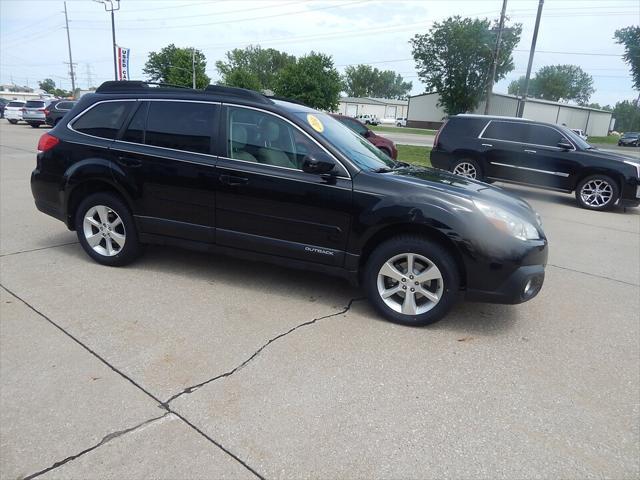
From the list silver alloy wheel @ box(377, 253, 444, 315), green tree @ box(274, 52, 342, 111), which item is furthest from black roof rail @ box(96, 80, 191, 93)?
green tree @ box(274, 52, 342, 111)

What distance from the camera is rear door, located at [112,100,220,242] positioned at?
4195 mm

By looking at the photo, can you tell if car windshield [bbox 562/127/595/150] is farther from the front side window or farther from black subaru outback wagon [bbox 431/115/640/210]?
the front side window

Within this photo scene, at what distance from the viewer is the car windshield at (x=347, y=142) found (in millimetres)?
4015

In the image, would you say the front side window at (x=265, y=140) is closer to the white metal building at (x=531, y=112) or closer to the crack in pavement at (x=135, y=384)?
the crack in pavement at (x=135, y=384)

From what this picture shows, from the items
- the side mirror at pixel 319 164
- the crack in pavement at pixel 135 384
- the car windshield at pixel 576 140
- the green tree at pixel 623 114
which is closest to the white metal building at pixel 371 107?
the green tree at pixel 623 114

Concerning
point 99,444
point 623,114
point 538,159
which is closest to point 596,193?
point 538,159

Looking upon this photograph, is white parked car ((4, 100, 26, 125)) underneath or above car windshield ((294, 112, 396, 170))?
underneath

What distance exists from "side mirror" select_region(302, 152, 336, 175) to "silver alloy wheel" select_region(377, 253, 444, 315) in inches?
35.4

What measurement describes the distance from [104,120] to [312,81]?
40.6 metres

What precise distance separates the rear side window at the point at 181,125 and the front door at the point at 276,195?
0.20 m

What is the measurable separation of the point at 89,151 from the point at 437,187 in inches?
133

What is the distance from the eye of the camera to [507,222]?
3578mm

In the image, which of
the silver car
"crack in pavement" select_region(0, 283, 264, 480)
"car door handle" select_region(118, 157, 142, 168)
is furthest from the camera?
the silver car

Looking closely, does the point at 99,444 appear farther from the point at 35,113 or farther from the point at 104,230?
the point at 35,113
